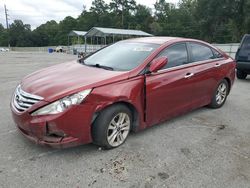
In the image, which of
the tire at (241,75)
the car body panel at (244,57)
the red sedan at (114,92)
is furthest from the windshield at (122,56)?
the tire at (241,75)

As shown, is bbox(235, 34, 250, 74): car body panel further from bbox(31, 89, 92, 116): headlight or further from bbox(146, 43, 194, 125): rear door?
bbox(31, 89, 92, 116): headlight

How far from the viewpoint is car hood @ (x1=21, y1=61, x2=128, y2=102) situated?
3.13 metres

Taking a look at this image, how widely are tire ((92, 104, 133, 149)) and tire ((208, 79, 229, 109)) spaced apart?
2.48m

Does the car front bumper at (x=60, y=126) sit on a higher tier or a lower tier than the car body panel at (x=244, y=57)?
lower

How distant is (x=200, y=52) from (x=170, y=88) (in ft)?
4.51

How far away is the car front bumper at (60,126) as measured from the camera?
118 inches

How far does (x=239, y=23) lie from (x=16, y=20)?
8485 cm

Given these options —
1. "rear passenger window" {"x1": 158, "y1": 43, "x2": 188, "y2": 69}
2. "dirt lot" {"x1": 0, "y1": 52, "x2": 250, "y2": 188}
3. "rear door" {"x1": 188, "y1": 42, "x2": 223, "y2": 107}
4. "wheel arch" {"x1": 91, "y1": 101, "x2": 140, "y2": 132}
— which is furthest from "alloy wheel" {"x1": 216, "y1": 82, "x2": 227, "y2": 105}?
"wheel arch" {"x1": 91, "y1": 101, "x2": 140, "y2": 132}

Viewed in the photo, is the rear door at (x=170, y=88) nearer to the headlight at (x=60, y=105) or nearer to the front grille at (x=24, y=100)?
the headlight at (x=60, y=105)

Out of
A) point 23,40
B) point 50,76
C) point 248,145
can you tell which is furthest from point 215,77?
point 23,40

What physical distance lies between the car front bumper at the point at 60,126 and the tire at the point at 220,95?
3.22 meters

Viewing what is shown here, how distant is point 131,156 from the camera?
11.1 ft

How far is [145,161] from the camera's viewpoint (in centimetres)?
327

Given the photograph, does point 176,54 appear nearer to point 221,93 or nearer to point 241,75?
point 221,93
